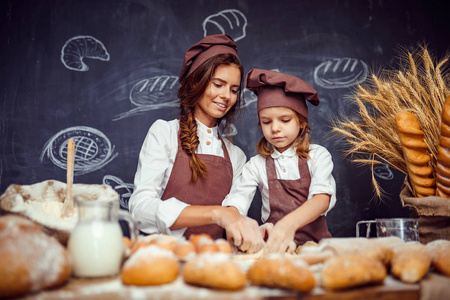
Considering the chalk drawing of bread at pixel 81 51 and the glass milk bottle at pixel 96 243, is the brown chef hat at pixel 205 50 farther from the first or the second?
the glass milk bottle at pixel 96 243

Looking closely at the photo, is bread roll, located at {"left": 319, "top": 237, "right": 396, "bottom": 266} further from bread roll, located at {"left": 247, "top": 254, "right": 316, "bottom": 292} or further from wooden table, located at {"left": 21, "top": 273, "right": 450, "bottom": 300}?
bread roll, located at {"left": 247, "top": 254, "right": 316, "bottom": 292}

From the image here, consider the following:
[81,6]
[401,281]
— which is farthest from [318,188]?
[81,6]

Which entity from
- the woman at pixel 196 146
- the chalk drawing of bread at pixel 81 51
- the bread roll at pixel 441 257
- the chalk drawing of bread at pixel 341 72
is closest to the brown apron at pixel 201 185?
the woman at pixel 196 146

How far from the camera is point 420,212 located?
1.54 m

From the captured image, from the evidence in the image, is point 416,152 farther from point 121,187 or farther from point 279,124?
point 121,187

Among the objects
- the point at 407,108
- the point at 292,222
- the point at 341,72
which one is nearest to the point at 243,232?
the point at 292,222

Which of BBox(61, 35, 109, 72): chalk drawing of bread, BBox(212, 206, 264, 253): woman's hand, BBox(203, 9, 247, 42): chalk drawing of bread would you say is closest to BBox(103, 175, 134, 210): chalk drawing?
BBox(61, 35, 109, 72): chalk drawing of bread

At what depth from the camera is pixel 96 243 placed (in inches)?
33.6

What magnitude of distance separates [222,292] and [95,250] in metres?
0.34

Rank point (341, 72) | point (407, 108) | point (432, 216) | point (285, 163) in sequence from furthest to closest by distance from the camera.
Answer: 1. point (341, 72)
2. point (285, 163)
3. point (407, 108)
4. point (432, 216)

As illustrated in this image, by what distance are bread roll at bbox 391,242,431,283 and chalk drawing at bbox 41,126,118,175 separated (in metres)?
2.04

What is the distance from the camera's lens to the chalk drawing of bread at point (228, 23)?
266cm

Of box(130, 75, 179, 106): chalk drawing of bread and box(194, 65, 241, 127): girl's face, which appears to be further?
box(130, 75, 179, 106): chalk drawing of bread

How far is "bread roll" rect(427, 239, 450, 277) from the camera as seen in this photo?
36.1 inches
